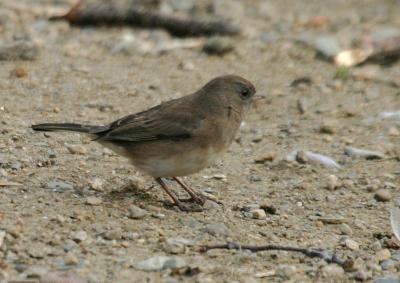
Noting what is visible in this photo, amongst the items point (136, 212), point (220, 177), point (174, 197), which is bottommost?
point (220, 177)

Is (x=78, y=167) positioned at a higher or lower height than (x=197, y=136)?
lower

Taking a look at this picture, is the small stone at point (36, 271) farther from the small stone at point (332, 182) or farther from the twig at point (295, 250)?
the small stone at point (332, 182)

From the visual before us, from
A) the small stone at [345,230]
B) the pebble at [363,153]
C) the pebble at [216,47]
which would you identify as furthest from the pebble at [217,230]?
the pebble at [216,47]

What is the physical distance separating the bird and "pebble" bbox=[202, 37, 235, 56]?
357 cm

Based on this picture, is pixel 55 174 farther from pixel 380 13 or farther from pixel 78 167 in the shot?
pixel 380 13

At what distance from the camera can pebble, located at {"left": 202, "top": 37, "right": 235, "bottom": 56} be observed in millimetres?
9797

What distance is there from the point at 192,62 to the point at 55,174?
3.67 meters

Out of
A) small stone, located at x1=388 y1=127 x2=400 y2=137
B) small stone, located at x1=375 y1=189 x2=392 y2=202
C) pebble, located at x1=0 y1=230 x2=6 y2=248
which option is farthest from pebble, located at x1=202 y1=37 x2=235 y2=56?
pebble, located at x1=0 y1=230 x2=6 y2=248

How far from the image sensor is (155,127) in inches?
236

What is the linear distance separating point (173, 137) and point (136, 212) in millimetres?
602

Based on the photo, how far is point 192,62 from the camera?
31.3ft

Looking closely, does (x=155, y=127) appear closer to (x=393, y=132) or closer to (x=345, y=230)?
(x=345, y=230)

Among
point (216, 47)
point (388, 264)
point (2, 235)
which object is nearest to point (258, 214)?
point (388, 264)

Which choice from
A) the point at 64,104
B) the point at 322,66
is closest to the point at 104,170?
the point at 64,104
